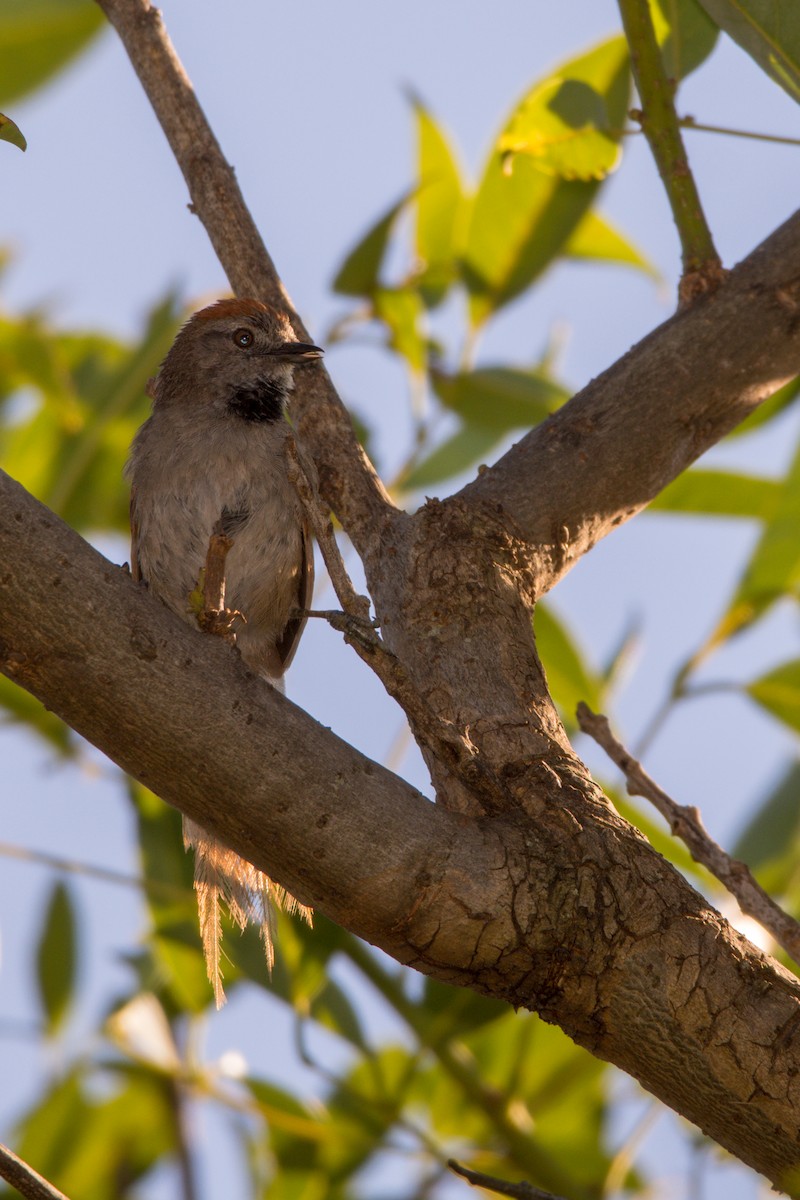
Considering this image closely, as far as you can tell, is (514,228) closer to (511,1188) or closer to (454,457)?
(454,457)

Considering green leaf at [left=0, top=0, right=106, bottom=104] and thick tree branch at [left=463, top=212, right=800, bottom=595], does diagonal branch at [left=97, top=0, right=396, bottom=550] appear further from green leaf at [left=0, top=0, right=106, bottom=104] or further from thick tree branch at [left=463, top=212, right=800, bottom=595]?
green leaf at [left=0, top=0, right=106, bottom=104]

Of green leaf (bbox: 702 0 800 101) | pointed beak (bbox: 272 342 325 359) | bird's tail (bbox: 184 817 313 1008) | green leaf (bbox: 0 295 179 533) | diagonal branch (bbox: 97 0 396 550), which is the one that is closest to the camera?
green leaf (bbox: 702 0 800 101)

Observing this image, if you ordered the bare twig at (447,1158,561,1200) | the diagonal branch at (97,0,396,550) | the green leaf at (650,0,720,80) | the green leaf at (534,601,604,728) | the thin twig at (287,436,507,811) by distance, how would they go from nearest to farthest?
the bare twig at (447,1158,561,1200), the thin twig at (287,436,507,811), the diagonal branch at (97,0,396,550), the green leaf at (650,0,720,80), the green leaf at (534,601,604,728)

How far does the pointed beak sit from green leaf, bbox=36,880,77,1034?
7.13 feet

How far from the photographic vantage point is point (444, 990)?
385 centimetres

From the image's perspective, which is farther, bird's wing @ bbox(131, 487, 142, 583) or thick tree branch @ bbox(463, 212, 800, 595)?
bird's wing @ bbox(131, 487, 142, 583)

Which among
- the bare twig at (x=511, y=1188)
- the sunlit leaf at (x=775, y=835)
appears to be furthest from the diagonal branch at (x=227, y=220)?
the sunlit leaf at (x=775, y=835)

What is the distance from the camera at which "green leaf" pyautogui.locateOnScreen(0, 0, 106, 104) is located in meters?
4.45

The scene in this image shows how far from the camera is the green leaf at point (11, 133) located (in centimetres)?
231

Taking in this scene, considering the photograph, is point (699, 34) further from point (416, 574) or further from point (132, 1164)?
point (132, 1164)

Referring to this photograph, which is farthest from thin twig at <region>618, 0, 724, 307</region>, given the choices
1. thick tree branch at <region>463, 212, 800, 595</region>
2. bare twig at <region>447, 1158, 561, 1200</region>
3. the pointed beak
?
bare twig at <region>447, 1158, 561, 1200</region>

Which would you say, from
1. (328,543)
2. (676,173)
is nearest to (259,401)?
(676,173)

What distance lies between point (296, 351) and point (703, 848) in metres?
2.57

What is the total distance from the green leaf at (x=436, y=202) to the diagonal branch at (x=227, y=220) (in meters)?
1.24
